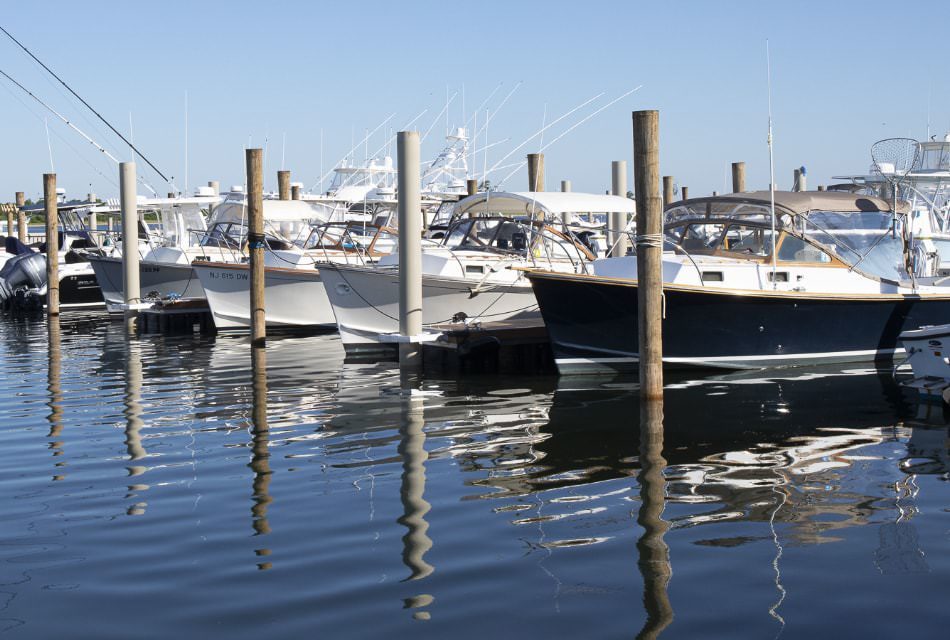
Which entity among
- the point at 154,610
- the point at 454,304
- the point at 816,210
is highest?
the point at 816,210

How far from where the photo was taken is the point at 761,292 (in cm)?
1473

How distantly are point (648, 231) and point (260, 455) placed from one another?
14.8ft

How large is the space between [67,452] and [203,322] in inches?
567

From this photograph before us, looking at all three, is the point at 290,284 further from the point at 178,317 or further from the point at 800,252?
the point at 800,252

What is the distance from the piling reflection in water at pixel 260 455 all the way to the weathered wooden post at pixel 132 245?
7.86 metres

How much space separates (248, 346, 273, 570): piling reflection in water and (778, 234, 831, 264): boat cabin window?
23.3ft

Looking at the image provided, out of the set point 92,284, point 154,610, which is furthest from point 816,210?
point 92,284

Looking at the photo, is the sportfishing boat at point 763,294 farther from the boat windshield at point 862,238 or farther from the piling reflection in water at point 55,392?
the piling reflection in water at point 55,392

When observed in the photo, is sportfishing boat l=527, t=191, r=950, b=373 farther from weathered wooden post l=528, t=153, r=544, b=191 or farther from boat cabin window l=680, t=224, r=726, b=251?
weathered wooden post l=528, t=153, r=544, b=191

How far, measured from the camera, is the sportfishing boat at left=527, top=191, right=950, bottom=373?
48.7 ft

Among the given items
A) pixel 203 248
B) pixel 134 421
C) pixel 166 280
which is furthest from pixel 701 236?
pixel 166 280

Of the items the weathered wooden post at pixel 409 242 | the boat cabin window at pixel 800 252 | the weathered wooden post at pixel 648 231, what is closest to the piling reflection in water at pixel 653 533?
the weathered wooden post at pixel 648 231

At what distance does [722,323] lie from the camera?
15.0 meters

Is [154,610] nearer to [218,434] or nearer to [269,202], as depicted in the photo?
[218,434]
